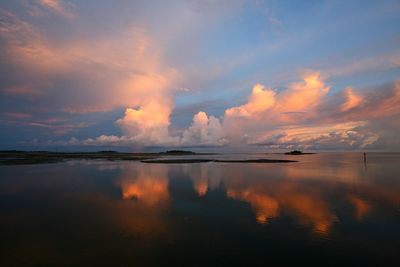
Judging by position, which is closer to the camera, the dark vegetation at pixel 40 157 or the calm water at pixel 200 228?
the calm water at pixel 200 228

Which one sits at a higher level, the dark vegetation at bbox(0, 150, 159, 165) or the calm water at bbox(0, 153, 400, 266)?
the dark vegetation at bbox(0, 150, 159, 165)

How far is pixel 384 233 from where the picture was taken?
14641 mm

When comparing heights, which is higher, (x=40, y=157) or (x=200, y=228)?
(x=40, y=157)

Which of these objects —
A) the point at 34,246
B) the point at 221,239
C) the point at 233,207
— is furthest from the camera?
the point at 233,207

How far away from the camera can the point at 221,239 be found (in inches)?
541

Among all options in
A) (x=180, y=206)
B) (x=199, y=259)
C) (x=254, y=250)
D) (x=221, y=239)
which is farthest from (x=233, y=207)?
(x=199, y=259)

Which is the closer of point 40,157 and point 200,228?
point 200,228

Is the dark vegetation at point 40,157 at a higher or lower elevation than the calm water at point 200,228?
higher

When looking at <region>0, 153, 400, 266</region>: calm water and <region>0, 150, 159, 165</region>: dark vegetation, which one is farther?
<region>0, 150, 159, 165</region>: dark vegetation

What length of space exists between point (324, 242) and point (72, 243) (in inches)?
508

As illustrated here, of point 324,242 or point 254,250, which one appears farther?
point 324,242

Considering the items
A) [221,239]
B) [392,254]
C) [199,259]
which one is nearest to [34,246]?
[199,259]

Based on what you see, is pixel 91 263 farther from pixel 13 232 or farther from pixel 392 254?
pixel 392 254

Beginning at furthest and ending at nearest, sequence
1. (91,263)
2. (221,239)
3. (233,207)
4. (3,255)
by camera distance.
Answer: (233,207)
(221,239)
(3,255)
(91,263)
